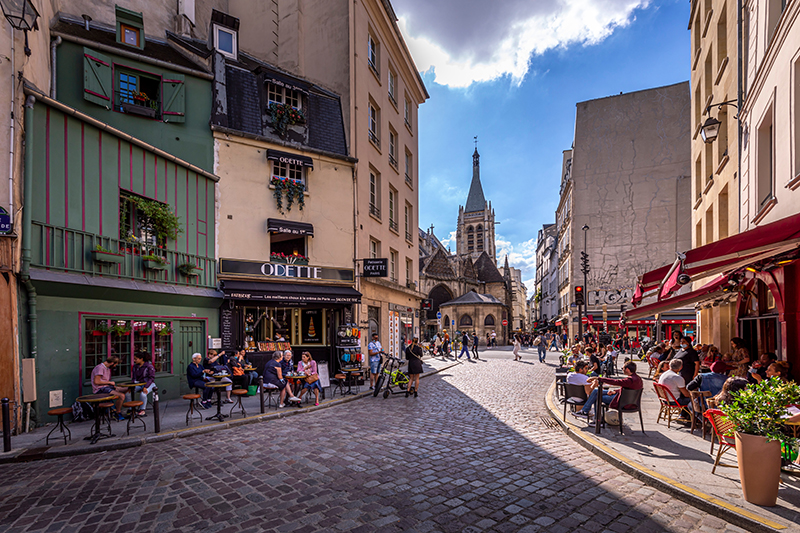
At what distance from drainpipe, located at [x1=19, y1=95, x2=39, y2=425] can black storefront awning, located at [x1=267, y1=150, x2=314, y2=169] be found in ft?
22.0

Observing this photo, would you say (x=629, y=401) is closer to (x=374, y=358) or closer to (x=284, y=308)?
(x=374, y=358)

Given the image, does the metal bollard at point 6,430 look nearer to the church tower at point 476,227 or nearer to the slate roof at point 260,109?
the slate roof at point 260,109

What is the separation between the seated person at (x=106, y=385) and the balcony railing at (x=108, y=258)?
222 cm

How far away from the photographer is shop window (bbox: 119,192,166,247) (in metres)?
10.9

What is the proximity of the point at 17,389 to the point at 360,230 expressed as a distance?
11.2 m

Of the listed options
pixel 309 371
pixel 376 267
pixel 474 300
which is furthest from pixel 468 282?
pixel 309 371

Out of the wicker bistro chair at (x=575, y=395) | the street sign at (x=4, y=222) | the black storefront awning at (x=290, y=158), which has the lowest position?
the wicker bistro chair at (x=575, y=395)

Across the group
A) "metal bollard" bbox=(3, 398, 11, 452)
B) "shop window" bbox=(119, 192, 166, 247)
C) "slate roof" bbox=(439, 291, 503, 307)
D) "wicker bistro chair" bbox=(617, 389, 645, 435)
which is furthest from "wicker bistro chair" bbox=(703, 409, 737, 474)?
"slate roof" bbox=(439, 291, 503, 307)

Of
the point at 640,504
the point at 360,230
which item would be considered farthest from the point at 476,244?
the point at 640,504

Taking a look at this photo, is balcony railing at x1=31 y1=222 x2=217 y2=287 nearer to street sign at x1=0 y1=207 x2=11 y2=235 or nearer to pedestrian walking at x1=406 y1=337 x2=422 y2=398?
street sign at x1=0 y1=207 x2=11 y2=235

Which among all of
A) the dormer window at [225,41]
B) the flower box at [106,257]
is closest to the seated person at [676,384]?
the flower box at [106,257]

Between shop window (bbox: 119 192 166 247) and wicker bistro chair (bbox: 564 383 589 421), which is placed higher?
shop window (bbox: 119 192 166 247)

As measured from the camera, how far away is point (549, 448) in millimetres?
6855

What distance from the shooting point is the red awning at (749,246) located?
5925 mm
